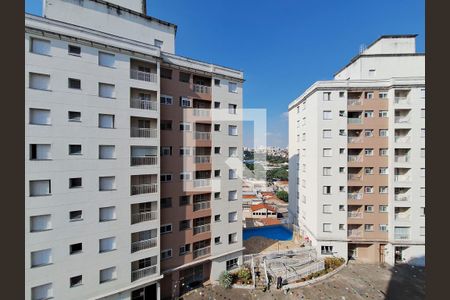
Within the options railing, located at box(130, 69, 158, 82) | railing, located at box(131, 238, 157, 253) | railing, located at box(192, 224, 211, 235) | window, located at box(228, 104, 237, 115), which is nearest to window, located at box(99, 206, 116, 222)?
railing, located at box(131, 238, 157, 253)

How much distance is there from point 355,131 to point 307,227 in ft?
45.9

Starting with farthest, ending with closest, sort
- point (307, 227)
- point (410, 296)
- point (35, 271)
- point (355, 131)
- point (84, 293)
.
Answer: point (307, 227) < point (355, 131) < point (410, 296) < point (84, 293) < point (35, 271)

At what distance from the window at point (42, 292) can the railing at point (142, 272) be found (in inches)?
201

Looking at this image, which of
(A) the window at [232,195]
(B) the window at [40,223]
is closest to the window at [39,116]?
(B) the window at [40,223]

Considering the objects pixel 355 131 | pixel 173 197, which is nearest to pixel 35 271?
pixel 173 197

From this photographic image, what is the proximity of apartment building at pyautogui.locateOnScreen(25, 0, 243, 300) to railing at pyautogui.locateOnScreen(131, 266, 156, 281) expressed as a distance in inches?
3.3

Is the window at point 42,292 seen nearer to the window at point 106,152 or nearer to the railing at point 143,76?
the window at point 106,152

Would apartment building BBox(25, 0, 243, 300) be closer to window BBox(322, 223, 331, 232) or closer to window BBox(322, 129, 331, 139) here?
window BBox(322, 223, 331, 232)

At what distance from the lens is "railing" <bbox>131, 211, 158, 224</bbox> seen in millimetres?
16500

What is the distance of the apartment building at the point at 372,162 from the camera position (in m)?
23.6

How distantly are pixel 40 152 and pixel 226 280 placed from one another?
62.0 feet

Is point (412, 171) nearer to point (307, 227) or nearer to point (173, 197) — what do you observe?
point (307, 227)

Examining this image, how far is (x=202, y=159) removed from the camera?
2041cm

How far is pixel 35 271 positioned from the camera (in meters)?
13.0
